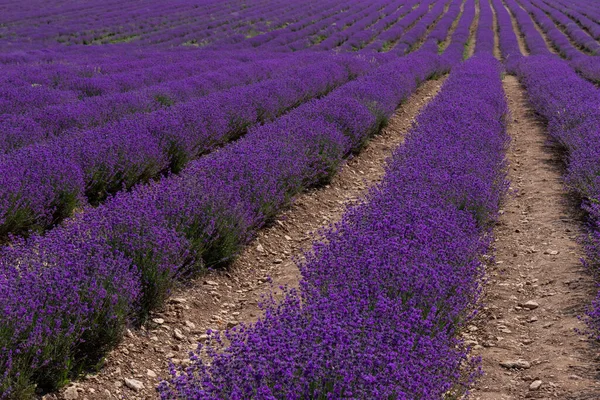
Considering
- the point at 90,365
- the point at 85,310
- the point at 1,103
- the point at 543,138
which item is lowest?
the point at 543,138

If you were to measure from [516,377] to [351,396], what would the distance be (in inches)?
56.1

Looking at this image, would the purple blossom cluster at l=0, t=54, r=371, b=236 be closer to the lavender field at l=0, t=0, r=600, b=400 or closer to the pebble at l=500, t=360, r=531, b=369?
the lavender field at l=0, t=0, r=600, b=400

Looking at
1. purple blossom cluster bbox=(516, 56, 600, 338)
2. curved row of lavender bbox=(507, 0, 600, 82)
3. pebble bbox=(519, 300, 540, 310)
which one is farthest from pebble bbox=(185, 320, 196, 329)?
curved row of lavender bbox=(507, 0, 600, 82)

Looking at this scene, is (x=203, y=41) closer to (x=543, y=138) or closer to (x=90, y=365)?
(x=543, y=138)

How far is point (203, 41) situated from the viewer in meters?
20.3

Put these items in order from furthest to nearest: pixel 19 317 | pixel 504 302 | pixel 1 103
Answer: pixel 1 103 → pixel 504 302 → pixel 19 317

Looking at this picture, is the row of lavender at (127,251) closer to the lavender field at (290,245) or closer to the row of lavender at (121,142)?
the lavender field at (290,245)

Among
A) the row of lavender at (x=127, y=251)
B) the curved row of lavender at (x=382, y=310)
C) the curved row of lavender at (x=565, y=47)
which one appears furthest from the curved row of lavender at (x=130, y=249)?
the curved row of lavender at (x=565, y=47)

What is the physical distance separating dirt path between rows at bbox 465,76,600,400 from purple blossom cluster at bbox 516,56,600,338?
0.57ft

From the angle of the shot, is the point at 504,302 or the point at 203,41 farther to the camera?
the point at 203,41

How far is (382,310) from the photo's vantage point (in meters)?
2.67

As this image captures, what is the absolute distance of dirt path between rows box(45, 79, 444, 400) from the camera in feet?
9.96

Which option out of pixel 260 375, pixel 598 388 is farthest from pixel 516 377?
pixel 260 375

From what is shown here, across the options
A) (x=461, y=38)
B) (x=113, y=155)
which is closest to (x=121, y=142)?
(x=113, y=155)
